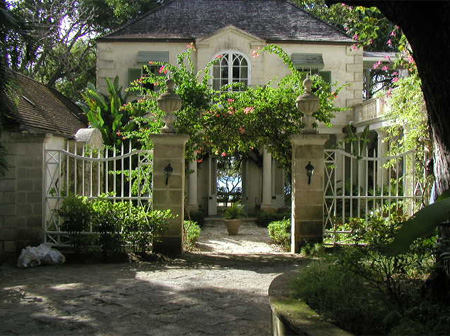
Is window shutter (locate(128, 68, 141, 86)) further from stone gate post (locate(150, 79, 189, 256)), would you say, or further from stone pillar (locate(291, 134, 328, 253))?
stone pillar (locate(291, 134, 328, 253))

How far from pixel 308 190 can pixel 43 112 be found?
8.21m

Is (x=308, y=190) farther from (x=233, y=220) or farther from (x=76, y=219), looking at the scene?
(x=233, y=220)

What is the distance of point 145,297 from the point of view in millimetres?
5113

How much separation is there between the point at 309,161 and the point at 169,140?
94.9 inches

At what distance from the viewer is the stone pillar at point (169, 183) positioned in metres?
7.43

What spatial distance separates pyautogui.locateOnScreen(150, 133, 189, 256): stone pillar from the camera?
7.43m

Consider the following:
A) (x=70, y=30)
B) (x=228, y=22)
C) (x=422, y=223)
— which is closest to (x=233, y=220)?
(x=228, y=22)

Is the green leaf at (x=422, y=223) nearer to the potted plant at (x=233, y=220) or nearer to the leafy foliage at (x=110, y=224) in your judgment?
the leafy foliage at (x=110, y=224)

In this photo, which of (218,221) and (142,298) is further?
(218,221)

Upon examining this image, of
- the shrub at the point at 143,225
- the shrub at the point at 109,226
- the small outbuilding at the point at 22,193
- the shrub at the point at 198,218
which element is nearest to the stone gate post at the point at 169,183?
the shrub at the point at 143,225

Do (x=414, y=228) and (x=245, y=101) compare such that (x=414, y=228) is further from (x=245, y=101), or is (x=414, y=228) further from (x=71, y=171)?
(x=71, y=171)

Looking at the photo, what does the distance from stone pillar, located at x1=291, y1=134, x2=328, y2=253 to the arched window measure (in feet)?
28.3

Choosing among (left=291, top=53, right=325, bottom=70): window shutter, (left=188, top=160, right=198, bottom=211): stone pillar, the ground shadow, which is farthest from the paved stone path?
(left=291, top=53, right=325, bottom=70): window shutter

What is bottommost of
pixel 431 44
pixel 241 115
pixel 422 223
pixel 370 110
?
pixel 422 223
